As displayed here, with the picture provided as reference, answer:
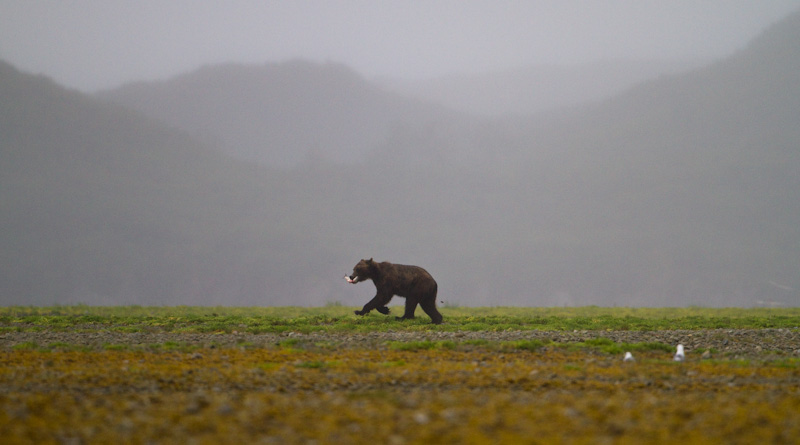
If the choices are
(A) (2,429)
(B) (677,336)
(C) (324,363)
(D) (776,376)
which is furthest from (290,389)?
(B) (677,336)

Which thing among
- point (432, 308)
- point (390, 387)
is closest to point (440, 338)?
point (432, 308)

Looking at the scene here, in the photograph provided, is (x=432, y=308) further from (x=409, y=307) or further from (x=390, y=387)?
(x=390, y=387)

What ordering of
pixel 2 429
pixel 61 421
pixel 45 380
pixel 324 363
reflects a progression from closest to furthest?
pixel 2 429 → pixel 61 421 → pixel 45 380 → pixel 324 363

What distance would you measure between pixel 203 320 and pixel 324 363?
14.5 m

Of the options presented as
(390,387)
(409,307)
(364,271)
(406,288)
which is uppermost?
(364,271)

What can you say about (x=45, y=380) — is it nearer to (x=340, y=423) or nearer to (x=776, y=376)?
(x=340, y=423)

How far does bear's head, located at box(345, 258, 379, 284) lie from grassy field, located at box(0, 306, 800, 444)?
5.42 m

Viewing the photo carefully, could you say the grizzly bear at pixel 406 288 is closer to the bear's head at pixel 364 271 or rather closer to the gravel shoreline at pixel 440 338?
the bear's head at pixel 364 271

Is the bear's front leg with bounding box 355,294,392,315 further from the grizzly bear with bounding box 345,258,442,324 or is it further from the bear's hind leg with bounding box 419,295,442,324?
the bear's hind leg with bounding box 419,295,442,324

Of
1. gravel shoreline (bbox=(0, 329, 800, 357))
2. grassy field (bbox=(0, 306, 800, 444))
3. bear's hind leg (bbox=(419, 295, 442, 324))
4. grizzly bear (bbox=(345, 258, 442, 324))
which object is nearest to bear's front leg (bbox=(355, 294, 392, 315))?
grizzly bear (bbox=(345, 258, 442, 324))

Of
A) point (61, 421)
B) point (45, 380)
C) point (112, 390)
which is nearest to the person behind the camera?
point (61, 421)

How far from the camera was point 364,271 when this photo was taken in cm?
2916

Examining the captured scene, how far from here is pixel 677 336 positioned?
2184cm

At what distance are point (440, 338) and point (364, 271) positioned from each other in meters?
8.83
